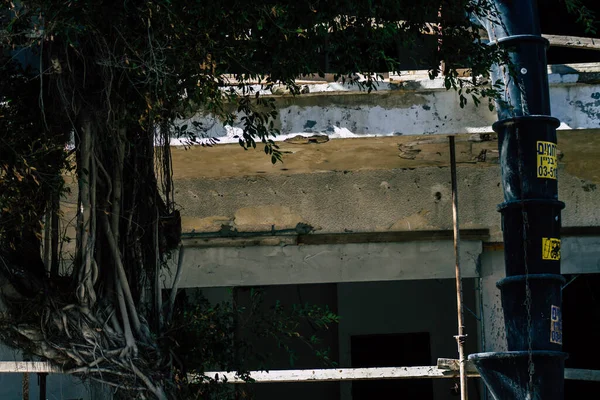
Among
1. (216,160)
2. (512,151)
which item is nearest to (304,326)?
(216,160)

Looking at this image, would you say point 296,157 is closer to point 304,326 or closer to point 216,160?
point 216,160

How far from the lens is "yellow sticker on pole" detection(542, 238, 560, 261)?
23.0 ft

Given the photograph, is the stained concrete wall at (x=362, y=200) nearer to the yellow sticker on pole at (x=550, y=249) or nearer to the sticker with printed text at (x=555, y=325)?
the yellow sticker on pole at (x=550, y=249)

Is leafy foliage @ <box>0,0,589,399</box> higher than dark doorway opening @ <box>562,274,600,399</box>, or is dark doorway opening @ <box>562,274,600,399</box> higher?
leafy foliage @ <box>0,0,589,399</box>

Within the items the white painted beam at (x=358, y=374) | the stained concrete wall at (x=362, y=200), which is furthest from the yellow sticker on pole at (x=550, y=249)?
the stained concrete wall at (x=362, y=200)

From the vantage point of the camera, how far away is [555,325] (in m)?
6.93

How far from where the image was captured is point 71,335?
20.6 feet

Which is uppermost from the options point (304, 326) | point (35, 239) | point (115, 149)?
point (115, 149)

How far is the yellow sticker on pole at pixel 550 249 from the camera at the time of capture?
23.0ft

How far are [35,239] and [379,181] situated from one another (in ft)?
11.9

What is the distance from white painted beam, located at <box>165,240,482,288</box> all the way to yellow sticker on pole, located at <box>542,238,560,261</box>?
6.35 ft

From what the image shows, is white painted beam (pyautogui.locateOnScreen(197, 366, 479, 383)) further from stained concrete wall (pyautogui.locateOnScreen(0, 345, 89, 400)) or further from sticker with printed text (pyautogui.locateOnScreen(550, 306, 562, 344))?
stained concrete wall (pyautogui.locateOnScreen(0, 345, 89, 400))

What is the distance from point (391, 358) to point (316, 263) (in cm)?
482

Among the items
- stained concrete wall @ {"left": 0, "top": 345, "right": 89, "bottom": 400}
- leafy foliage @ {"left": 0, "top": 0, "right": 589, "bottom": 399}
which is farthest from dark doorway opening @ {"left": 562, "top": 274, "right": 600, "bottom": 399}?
stained concrete wall @ {"left": 0, "top": 345, "right": 89, "bottom": 400}
